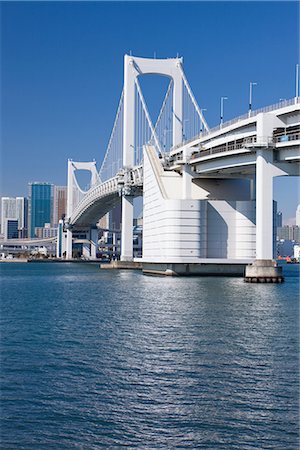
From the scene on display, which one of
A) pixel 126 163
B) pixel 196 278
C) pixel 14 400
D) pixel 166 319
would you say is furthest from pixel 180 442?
pixel 126 163

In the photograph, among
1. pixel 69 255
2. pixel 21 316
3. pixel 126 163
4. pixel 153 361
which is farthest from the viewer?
pixel 69 255

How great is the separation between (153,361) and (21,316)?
8744mm

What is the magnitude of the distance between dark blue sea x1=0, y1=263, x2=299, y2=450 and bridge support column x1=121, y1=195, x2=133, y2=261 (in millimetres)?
34165

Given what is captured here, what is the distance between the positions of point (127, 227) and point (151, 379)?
145 feet

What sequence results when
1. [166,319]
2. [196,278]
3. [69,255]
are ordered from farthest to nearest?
[69,255] < [196,278] < [166,319]

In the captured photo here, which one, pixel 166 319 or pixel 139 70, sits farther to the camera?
pixel 139 70

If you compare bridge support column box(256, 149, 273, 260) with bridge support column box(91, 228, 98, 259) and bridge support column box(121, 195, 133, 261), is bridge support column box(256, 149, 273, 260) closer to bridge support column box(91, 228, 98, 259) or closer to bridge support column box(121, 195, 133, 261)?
bridge support column box(121, 195, 133, 261)

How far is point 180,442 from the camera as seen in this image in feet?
28.3

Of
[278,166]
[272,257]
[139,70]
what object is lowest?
[272,257]

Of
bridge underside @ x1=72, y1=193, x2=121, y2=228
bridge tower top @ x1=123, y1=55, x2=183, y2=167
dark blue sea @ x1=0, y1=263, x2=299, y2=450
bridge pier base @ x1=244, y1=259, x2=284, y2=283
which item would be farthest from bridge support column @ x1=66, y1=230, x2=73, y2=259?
dark blue sea @ x1=0, y1=263, x2=299, y2=450

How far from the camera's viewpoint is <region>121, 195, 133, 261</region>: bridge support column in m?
56.0

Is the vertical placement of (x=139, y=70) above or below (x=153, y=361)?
above

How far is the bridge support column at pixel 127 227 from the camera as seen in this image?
55969 mm

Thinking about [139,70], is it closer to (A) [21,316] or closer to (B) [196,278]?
(B) [196,278]
